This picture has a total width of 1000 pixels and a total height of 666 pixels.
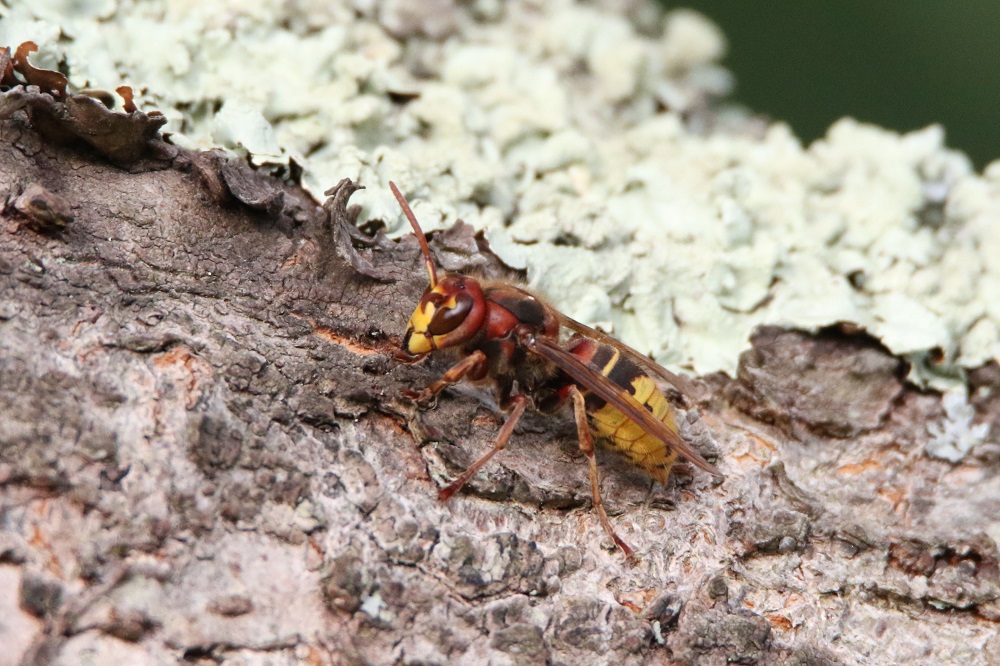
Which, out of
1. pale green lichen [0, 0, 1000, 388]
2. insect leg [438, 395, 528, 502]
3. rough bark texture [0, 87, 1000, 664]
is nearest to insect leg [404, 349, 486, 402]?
rough bark texture [0, 87, 1000, 664]

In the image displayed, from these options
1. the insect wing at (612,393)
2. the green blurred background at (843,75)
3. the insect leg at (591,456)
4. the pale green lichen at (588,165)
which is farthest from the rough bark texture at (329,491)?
the green blurred background at (843,75)

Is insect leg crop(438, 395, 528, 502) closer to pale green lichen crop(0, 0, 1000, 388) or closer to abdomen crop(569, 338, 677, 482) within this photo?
abdomen crop(569, 338, 677, 482)

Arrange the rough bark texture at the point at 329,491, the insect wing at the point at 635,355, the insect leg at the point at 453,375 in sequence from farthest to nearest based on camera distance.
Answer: the insect wing at the point at 635,355 < the insect leg at the point at 453,375 < the rough bark texture at the point at 329,491

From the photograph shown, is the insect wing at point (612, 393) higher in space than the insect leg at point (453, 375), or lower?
higher

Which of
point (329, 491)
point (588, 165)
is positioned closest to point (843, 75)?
point (588, 165)

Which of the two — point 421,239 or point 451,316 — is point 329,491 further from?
point 421,239

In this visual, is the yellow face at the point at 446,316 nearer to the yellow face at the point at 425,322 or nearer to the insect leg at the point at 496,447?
the yellow face at the point at 425,322
